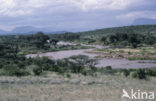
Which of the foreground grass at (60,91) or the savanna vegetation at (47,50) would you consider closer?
the foreground grass at (60,91)

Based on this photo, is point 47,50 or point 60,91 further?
point 47,50

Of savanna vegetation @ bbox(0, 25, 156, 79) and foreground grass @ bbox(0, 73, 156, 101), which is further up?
foreground grass @ bbox(0, 73, 156, 101)

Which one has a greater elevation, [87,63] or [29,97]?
[29,97]

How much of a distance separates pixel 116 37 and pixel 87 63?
6219cm

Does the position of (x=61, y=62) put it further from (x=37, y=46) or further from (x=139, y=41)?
(x=139, y=41)

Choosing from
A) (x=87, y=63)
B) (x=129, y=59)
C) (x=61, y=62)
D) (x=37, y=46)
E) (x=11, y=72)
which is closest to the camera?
Answer: (x=11, y=72)

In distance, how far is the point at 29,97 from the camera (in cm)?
857

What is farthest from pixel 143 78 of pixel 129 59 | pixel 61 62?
pixel 129 59

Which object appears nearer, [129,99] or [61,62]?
[129,99]

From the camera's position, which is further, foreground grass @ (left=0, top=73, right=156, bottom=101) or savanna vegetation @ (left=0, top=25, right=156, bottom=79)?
savanna vegetation @ (left=0, top=25, right=156, bottom=79)

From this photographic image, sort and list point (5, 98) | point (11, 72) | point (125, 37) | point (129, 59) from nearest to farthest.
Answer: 1. point (5, 98)
2. point (11, 72)
3. point (129, 59)
4. point (125, 37)

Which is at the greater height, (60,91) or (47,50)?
(60,91)

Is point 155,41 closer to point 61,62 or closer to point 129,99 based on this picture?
point 61,62

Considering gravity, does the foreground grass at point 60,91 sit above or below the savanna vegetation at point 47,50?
above
